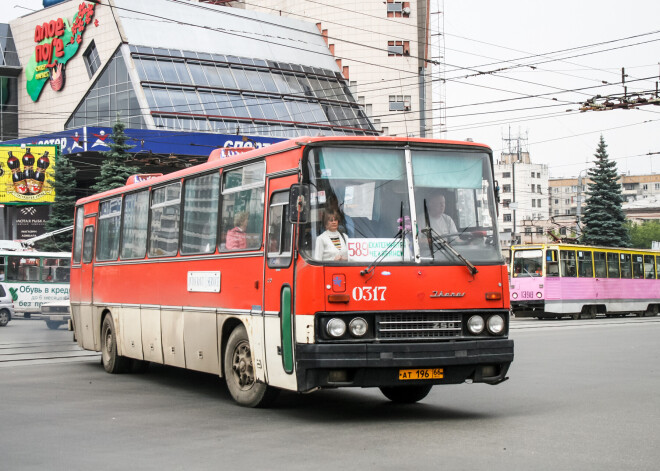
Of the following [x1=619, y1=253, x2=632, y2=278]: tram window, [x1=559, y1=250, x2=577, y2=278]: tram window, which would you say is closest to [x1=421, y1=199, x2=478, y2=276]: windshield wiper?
[x1=559, y1=250, x2=577, y2=278]: tram window

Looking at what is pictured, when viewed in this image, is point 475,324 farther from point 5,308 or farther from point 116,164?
point 116,164

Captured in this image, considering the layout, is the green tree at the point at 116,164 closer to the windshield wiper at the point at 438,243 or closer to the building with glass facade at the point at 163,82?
the building with glass facade at the point at 163,82

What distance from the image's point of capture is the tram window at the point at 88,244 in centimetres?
1777

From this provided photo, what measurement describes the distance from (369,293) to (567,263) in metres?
32.5

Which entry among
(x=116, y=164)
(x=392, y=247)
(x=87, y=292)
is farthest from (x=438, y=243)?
(x=116, y=164)

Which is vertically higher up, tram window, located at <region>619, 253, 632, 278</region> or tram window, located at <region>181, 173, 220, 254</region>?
tram window, located at <region>181, 173, 220, 254</region>

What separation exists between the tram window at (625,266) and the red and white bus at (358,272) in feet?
115

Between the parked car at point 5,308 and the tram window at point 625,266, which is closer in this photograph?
the parked car at point 5,308

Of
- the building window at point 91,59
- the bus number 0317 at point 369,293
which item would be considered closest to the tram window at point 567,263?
Result: the bus number 0317 at point 369,293

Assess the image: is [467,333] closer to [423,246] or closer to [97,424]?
[423,246]

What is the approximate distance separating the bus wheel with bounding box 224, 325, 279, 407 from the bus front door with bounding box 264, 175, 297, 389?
0.59 meters

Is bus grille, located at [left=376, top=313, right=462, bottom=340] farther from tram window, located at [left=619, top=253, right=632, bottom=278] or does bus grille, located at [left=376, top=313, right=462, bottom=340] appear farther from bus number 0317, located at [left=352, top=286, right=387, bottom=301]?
tram window, located at [left=619, top=253, right=632, bottom=278]

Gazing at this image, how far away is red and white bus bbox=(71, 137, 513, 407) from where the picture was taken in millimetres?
9773

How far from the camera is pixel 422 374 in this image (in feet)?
32.7
